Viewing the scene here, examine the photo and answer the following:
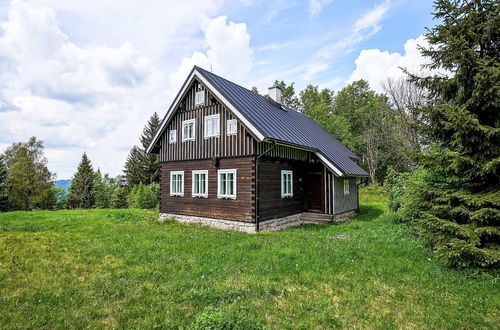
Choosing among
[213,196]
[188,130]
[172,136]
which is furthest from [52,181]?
[213,196]

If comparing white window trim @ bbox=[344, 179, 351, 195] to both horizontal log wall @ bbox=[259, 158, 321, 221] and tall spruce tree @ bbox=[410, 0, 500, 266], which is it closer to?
horizontal log wall @ bbox=[259, 158, 321, 221]

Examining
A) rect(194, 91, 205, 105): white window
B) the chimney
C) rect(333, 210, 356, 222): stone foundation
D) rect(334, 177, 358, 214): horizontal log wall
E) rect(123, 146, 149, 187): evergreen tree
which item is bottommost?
rect(333, 210, 356, 222): stone foundation

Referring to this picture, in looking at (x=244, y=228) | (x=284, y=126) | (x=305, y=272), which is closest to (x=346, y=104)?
(x=284, y=126)

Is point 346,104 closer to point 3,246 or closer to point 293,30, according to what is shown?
point 293,30

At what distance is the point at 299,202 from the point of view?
14.8m

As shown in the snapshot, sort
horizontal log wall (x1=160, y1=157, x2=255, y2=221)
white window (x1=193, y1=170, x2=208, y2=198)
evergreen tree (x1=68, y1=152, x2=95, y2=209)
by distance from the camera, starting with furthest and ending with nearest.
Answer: evergreen tree (x1=68, y1=152, x2=95, y2=209), white window (x1=193, y1=170, x2=208, y2=198), horizontal log wall (x1=160, y1=157, x2=255, y2=221)

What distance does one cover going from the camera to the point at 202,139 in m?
13.8

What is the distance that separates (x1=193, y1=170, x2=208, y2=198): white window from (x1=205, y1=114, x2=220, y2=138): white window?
200 cm

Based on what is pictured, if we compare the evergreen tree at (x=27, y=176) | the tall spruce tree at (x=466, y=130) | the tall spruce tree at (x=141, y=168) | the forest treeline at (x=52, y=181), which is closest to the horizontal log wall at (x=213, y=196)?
the tall spruce tree at (x=466, y=130)

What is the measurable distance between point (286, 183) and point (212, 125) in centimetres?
489

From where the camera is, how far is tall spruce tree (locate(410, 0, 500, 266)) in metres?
6.14

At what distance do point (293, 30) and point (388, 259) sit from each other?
9534mm

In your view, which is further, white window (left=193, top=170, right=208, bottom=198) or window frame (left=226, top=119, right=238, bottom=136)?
white window (left=193, top=170, right=208, bottom=198)

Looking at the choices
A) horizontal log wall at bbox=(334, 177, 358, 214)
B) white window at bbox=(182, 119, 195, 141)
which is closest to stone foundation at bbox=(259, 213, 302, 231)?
horizontal log wall at bbox=(334, 177, 358, 214)
